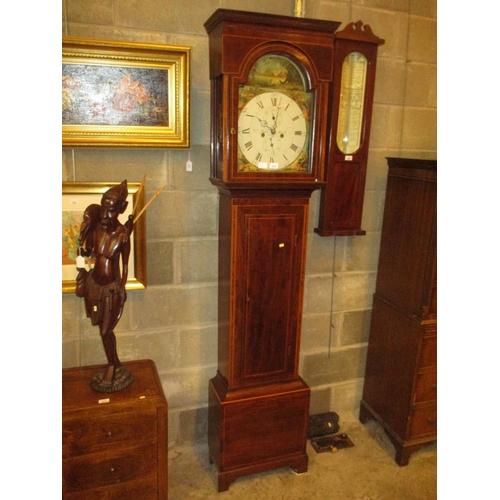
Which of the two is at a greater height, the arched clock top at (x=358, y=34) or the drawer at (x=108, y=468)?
the arched clock top at (x=358, y=34)

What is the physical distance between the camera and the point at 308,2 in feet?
6.25

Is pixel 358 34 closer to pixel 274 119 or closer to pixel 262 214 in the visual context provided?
pixel 274 119

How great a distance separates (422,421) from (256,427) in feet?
2.67

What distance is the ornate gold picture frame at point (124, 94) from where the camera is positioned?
64.5 inches

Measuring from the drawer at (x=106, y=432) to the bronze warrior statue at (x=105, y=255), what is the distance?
0.13 meters

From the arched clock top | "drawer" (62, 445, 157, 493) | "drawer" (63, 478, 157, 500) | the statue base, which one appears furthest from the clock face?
"drawer" (63, 478, 157, 500)

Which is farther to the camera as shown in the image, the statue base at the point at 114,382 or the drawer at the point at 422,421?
the drawer at the point at 422,421

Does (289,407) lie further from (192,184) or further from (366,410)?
(192,184)

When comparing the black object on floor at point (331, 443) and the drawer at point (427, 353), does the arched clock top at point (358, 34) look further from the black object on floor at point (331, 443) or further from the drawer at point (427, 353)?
the black object on floor at point (331, 443)

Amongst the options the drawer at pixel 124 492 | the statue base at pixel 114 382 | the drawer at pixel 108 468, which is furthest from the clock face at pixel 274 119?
the drawer at pixel 124 492

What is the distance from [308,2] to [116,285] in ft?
4.72

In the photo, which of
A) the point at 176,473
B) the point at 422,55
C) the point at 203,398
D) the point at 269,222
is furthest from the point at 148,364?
the point at 422,55

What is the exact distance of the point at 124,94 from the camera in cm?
171

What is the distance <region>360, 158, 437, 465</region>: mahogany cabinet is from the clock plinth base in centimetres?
50
